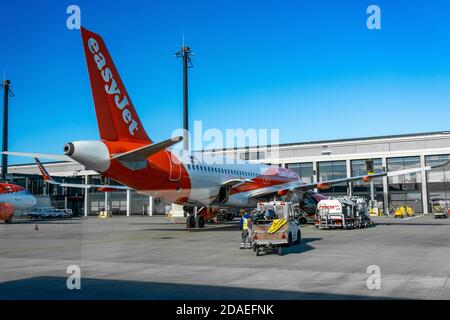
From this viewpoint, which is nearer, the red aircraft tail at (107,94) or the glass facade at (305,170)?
the red aircraft tail at (107,94)

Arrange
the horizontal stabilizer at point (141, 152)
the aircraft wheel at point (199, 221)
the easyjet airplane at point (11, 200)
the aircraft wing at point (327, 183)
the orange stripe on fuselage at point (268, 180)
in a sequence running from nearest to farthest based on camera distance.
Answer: the horizontal stabilizer at point (141, 152) < the aircraft wheel at point (199, 221) < the aircraft wing at point (327, 183) < the orange stripe on fuselage at point (268, 180) < the easyjet airplane at point (11, 200)

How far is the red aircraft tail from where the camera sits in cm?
2112

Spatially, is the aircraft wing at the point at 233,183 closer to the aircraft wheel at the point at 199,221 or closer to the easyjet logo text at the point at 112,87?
the aircraft wheel at the point at 199,221

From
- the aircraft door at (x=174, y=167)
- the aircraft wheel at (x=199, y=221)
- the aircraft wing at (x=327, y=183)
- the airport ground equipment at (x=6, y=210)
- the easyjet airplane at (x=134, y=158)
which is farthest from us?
the airport ground equipment at (x=6, y=210)

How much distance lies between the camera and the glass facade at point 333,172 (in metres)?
64.9

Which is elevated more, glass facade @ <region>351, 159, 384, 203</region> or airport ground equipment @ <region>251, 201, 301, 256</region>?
glass facade @ <region>351, 159, 384, 203</region>

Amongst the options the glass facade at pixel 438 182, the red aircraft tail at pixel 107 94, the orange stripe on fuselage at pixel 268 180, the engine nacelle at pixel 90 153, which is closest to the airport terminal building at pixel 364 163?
the glass facade at pixel 438 182

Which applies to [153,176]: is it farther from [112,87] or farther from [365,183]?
[365,183]

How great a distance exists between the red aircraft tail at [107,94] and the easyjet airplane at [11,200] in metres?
30.9

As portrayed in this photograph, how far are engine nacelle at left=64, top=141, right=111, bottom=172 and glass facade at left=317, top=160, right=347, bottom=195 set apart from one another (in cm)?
4897

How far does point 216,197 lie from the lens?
101ft

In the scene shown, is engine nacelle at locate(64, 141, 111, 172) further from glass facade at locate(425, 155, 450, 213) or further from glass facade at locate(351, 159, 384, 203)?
glass facade at locate(425, 155, 450, 213)

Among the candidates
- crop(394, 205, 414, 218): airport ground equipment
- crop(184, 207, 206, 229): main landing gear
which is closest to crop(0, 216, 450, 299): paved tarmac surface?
crop(184, 207, 206, 229): main landing gear
